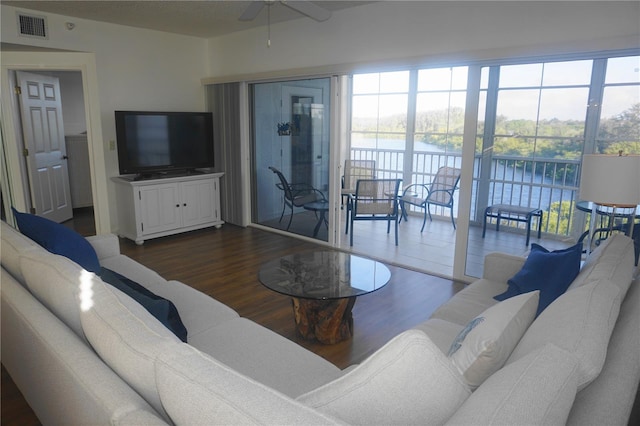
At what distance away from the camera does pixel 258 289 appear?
3.75m

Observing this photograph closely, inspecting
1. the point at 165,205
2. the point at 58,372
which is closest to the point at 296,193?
the point at 165,205

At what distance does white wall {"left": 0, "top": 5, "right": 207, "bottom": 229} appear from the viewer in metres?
4.69

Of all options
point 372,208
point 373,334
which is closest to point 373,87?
point 372,208

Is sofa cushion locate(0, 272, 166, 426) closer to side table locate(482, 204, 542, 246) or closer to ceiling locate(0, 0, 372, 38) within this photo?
ceiling locate(0, 0, 372, 38)

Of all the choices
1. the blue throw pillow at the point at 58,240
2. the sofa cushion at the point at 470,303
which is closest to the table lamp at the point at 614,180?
the sofa cushion at the point at 470,303

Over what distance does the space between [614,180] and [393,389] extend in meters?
1.95

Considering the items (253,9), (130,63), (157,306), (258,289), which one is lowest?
(258,289)

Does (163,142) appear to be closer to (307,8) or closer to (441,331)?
(307,8)

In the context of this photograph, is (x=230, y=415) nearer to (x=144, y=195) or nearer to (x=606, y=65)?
(x=606, y=65)

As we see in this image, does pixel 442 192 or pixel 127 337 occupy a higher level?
pixel 127 337

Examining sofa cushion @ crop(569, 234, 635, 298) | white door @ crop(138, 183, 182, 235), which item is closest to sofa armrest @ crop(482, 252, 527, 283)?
sofa cushion @ crop(569, 234, 635, 298)

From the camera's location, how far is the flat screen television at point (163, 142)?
5.08 meters

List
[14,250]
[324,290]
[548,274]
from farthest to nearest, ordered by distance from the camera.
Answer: [324,290], [548,274], [14,250]

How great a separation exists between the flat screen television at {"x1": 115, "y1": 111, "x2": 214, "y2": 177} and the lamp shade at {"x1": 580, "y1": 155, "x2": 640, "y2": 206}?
4.54m
